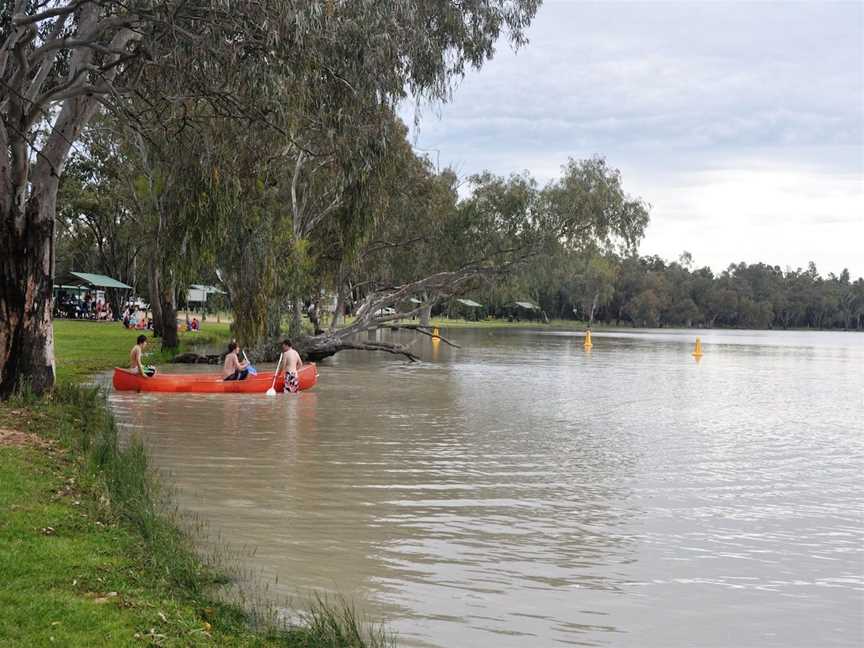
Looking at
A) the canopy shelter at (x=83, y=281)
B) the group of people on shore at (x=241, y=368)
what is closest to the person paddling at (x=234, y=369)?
the group of people on shore at (x=241, y=368)

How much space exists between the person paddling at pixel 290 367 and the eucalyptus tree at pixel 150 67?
567 cm

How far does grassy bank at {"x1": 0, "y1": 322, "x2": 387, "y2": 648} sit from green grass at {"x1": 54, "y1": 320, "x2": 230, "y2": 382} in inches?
343

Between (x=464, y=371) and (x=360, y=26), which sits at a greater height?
(x=360, y=26)

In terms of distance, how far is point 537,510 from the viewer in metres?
7.96

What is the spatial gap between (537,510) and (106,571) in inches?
165

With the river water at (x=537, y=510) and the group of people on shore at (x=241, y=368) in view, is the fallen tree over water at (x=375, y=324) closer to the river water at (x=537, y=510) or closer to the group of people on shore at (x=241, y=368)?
the group of people on shore at (x=241, y=368)

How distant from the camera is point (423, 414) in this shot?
1484 cm

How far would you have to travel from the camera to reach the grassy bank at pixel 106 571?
13.4 ft

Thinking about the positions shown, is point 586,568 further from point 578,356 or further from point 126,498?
point 578,356

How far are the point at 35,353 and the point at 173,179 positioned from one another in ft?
10.4

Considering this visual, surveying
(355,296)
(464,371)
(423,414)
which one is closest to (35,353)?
(423,414)

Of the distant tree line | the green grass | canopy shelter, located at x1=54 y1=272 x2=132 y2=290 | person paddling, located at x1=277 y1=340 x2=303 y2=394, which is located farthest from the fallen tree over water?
the distant tree line

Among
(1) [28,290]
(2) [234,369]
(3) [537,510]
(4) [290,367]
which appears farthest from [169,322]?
(3) [537,510]

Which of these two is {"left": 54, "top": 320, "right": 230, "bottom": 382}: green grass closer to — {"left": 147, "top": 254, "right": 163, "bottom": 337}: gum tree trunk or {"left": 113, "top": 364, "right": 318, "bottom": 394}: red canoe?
{"left": 147, "top": 254, "right": 163, "bottom": 337}: gum tree trunk
